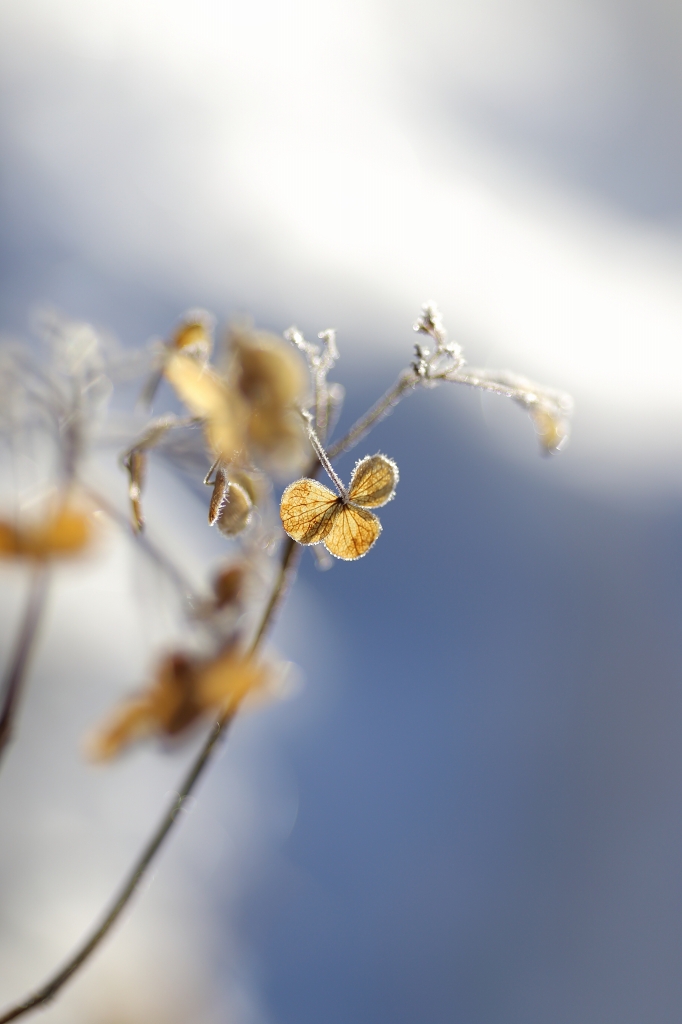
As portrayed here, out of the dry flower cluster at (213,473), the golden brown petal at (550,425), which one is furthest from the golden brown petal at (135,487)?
the golden brown petal at (550,425)

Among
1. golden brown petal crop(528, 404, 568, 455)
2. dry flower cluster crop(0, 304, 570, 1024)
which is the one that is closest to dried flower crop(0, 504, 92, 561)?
dry flower cluster crop(0, 304, 570, 1024)

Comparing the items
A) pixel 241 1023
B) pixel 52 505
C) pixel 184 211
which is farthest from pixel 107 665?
pixel 52 505

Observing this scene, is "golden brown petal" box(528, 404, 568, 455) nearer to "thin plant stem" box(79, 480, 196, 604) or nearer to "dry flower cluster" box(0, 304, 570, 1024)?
"dry flower cluster" box(0, 304, 570, 1024)

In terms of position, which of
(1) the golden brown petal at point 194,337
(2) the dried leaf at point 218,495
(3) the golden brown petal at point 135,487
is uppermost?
(1) the golden brown petal at point 194,337

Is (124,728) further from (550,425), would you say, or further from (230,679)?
(550,425)

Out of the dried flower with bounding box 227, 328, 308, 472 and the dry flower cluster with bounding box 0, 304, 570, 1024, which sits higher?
the dried flower with bounding box 227, 328, 308, 472

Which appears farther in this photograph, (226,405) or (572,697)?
(572,697)

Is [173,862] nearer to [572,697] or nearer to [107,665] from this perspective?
[107,665]

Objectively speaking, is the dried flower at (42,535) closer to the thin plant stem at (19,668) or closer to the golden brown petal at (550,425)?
the thin plant stem at (19,668)
